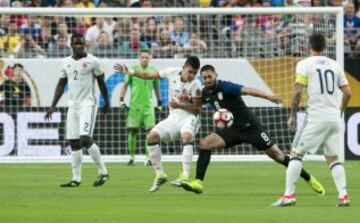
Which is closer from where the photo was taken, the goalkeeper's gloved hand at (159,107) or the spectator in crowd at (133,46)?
the goalkeeper's gloved hand at (159,107)

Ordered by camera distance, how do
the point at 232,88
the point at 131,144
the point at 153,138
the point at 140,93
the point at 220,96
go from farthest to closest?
the point at 140,93 → the point at 131,144 → the point at 153,138 → the point at 220,96 → the point at 232,88

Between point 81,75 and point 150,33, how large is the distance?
7.84m

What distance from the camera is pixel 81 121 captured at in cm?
1964

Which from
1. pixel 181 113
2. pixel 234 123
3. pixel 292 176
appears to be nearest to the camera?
pixel 292 176

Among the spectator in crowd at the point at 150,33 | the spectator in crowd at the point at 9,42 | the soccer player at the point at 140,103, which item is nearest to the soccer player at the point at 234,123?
the soccer player at the point at 140,103

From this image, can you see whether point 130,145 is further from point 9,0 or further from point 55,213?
point 55,213

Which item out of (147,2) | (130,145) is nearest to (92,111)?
(130,145)

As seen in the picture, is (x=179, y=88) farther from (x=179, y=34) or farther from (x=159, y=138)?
(x=179, y=34)

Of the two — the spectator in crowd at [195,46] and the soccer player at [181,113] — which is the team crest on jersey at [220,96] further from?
the spectator in crowd at [195,46]

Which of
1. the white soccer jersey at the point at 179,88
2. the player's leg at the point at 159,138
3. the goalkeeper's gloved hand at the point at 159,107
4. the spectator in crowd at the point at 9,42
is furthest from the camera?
the spectator in crowd at the point at 9,42

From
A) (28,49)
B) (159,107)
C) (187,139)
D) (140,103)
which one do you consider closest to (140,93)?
(140,103)

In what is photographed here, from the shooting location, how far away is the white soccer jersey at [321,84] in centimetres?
1527

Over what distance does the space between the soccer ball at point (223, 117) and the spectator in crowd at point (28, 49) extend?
1003 cm

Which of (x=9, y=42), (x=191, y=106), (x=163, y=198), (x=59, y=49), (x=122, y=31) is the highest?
(x=122, y=31)
